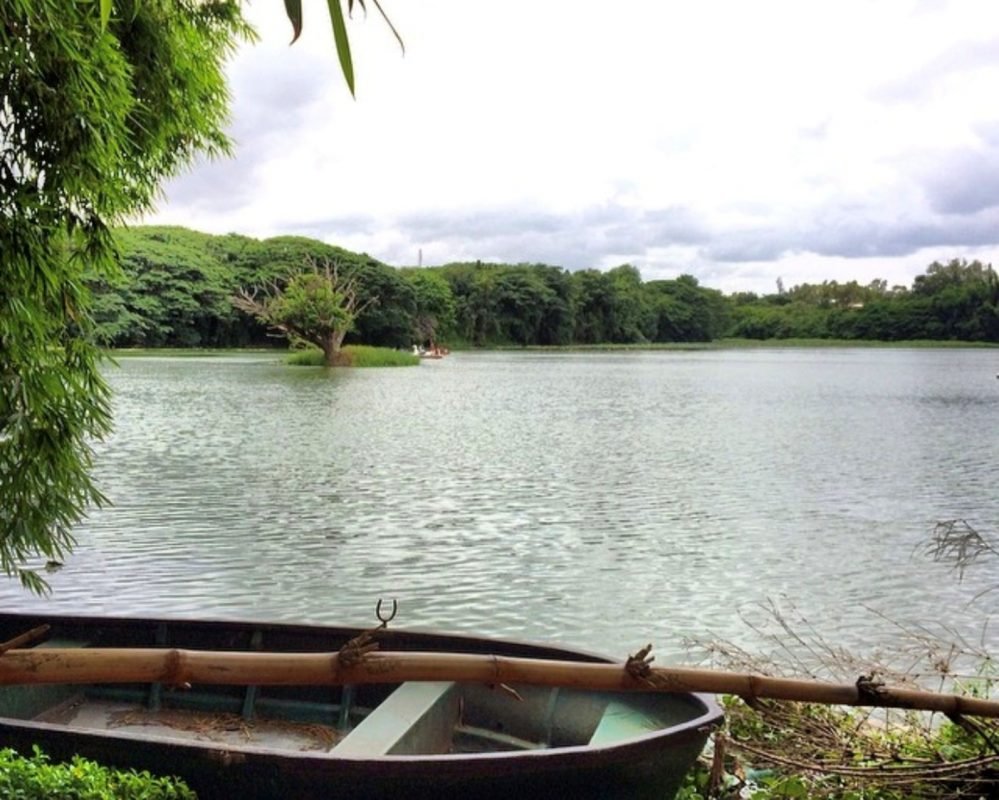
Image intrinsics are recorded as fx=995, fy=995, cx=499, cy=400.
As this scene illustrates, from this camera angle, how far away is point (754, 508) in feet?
43.1

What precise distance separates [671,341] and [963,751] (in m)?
120

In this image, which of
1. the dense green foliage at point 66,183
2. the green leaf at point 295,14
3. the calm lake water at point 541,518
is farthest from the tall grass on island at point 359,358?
the green leaf at point 295,14

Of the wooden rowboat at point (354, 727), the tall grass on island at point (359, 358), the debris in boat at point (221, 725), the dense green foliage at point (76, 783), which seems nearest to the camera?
the dense green foliage at point (76, 783)

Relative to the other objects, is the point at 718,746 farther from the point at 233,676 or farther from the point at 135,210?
the point at 135,210

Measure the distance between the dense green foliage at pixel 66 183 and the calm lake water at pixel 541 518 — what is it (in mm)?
2130

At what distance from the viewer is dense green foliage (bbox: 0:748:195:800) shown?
3.13 meters

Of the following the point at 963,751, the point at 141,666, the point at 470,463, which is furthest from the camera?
the point at 470,463

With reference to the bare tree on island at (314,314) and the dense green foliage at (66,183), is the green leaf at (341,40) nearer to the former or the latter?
the dense green foliage at (66,183)

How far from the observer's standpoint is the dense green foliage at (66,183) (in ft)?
16.8

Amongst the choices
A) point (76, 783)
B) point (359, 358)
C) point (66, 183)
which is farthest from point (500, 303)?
point (76, 783)

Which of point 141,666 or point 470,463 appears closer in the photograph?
point 141,666

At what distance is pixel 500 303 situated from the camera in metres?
94.1

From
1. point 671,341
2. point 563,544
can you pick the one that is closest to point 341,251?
point 671,341

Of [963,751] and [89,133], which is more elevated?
[89,133]
